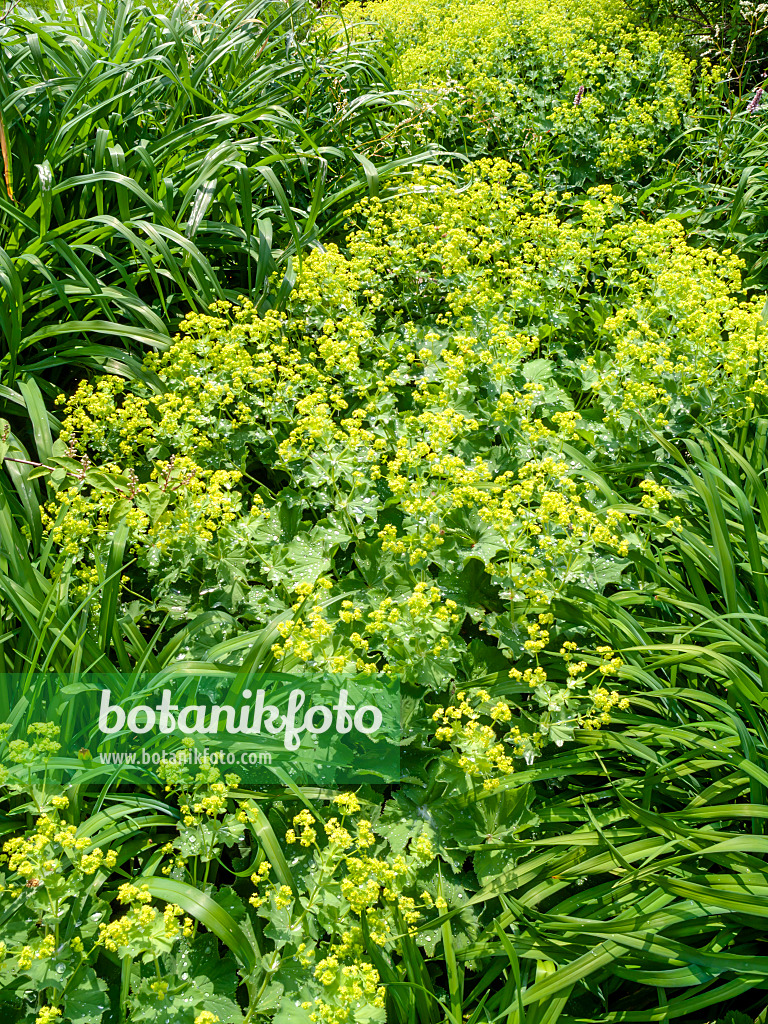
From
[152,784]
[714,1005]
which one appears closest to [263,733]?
[152,784]

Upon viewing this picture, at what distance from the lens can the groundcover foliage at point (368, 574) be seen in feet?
5.92

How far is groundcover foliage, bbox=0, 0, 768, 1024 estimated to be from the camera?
1.81 m

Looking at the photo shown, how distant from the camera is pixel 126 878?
1965 mm

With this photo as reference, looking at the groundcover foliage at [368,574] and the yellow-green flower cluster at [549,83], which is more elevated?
the yellow-green flower cluster at [549,83]

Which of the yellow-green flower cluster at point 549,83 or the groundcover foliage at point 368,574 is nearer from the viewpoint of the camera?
the groundcover foliage at point 368,574

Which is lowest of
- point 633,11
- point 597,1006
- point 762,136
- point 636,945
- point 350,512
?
point 597,1006

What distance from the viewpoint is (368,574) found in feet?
8.38

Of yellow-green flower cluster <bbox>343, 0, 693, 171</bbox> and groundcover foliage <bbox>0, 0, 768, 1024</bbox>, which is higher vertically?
yellow-green flower cluster <bbox>343, 0, 693, 171</bbox>

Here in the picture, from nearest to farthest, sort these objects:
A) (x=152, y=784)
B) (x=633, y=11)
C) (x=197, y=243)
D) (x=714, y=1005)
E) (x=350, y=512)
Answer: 1. (x=714, y=1005)
2. (x=152, y=784)
3. (x=350, y=512)
4. (x=197, y=243)
5. (x=633, y=11)

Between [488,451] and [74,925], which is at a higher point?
[488,451]

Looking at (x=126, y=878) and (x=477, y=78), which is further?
(x=477, y=78)

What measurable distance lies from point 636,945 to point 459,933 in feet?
1.48

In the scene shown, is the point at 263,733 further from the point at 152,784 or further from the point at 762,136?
the point at 762,136

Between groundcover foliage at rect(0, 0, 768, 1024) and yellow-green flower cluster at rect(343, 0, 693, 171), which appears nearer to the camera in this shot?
groundcover foliage at rect(0, 0, 768, 1024)
